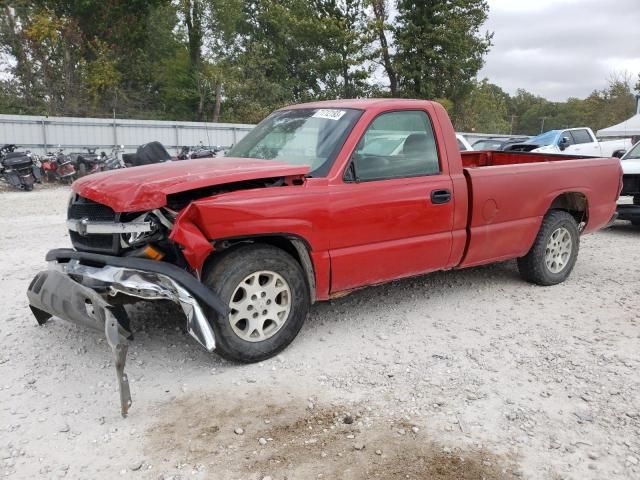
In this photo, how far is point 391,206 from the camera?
4.19 meters

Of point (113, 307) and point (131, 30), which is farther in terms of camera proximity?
point (131, 30)

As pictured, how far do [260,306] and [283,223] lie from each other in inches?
23.4

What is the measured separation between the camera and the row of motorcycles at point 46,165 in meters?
14.2

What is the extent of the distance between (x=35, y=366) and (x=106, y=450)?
1263 millimetres

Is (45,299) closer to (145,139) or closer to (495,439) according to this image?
(495,439)

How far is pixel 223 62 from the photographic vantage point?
32.2 m

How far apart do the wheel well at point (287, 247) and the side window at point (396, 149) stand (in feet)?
2.13

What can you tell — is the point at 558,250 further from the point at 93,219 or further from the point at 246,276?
the point at 93,219

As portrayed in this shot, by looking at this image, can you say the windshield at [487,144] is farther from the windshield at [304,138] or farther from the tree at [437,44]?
the tree at [437,44]

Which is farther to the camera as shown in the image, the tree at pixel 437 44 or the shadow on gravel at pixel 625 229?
the tree at pixel 437 44

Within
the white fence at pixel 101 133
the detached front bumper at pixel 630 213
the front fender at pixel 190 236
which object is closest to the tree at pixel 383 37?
the white fence at pixel 101 133

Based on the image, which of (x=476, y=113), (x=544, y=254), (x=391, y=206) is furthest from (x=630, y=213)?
(x=476, y=113)

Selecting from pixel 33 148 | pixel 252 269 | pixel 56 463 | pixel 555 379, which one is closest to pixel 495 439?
pixel 555 379

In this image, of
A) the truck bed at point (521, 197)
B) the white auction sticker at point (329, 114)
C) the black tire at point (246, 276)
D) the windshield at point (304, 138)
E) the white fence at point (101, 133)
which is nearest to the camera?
the black tire at point (246, 276)
